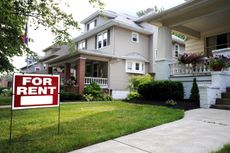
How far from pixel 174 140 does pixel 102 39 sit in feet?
63.1

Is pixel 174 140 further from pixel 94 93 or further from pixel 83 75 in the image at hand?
pixel 83 75

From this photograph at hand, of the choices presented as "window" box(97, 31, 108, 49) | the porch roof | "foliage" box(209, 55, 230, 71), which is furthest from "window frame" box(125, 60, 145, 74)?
"foliage" box(209, 55, 230, 71)

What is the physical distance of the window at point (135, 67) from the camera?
72.4 ft

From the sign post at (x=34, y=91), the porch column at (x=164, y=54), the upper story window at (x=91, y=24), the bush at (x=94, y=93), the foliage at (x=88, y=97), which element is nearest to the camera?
the sign post at (x=34, y=91)

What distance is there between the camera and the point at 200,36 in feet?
51.3

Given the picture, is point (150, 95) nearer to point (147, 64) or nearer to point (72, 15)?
point (72, 15)

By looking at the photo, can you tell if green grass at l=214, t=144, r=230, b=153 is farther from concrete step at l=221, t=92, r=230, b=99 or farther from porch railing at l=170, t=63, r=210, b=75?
porch railing at l=170, t=63, r=210, b=75

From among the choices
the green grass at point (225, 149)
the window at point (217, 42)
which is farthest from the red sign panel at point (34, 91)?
the window at point (217, 42)

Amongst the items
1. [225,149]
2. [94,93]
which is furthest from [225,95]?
[94,93]

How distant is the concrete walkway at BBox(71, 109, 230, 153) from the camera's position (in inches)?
159

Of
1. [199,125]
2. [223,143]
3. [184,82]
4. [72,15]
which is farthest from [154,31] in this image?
[223,143]

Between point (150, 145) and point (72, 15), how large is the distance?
7119mm

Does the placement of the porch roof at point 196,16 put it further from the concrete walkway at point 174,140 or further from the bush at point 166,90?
the concrete walkway at point 174,140

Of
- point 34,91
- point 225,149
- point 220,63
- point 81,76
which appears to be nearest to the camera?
point 225,149
